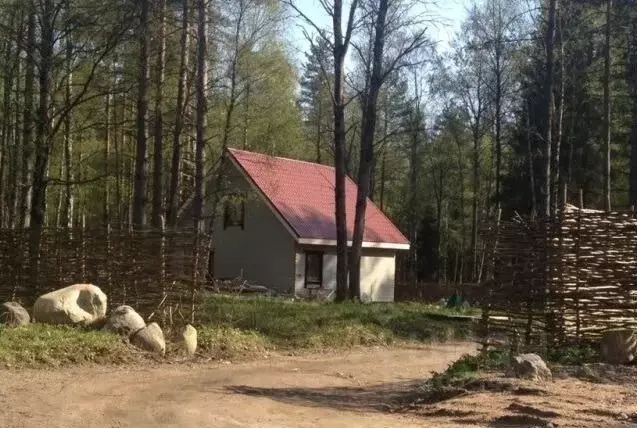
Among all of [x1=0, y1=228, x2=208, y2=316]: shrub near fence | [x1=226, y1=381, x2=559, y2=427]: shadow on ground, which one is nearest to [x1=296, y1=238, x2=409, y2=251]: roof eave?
[x1=0, y1=228, x2=208, y2=316]: shrub near fence

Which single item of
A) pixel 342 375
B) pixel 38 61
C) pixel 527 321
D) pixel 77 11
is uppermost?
pixel 77 11

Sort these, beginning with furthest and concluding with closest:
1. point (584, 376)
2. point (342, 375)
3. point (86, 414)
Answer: point (342, 375), point (584, 376), point (86, 414)

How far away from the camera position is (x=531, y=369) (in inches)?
412

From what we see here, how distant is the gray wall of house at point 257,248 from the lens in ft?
101

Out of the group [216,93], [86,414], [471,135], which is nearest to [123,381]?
[86,414]

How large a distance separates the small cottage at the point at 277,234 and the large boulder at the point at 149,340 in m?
14.9

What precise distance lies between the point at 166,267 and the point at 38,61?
6.75 meters

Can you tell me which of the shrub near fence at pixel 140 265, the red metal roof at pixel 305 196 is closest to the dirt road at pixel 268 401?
the shrub near fence at pixel 140 265

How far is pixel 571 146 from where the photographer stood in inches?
1404

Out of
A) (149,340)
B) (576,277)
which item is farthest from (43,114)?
(576,277)

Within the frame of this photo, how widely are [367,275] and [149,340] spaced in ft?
69.7

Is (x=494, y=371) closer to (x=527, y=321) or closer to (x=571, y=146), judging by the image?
(x=527, y=321)

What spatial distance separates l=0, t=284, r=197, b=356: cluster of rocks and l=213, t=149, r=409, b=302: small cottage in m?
14.4

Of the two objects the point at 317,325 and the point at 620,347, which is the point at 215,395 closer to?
the point at 620,347
